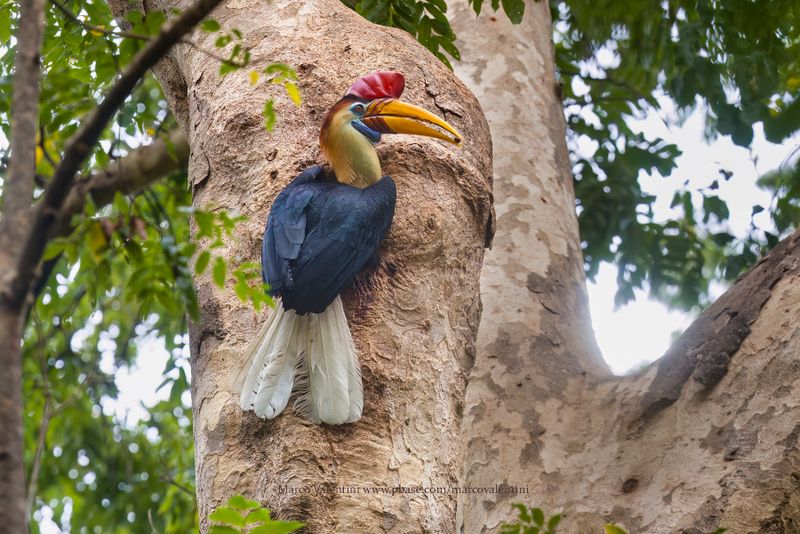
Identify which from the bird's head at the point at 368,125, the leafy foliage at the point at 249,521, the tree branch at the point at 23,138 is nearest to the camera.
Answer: the tree branch at the point at 23,138

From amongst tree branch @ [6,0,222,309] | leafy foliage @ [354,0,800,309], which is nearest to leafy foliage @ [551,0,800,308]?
leafy foliage @ [354,0,800,309]

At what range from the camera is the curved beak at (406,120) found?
8.13 ft

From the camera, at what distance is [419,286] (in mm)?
2375

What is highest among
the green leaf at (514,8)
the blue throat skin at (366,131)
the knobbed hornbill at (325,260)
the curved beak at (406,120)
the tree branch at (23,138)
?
the green leaf at (514,8)

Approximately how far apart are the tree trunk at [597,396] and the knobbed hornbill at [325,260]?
0.89m

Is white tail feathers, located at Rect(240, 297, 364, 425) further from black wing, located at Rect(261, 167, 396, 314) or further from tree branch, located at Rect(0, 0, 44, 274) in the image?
tree branch, located at Rect(0, 0, 44, 274)

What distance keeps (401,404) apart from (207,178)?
0.80 metres

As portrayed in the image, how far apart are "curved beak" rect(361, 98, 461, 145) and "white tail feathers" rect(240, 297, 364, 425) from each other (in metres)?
0.47

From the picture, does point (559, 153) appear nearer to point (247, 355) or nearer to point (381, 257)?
point (381, 257)

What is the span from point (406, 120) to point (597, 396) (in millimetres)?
1042

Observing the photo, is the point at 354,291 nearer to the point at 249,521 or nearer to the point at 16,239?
the point at 249,521

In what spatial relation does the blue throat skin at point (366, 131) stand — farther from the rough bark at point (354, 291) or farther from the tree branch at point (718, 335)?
the tree branch at point (718, 335)

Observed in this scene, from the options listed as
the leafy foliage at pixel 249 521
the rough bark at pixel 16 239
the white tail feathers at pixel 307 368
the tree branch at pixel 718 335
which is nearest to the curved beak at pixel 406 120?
the white tail feathers at pixel 307 368

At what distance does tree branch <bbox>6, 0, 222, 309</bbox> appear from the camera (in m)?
1.22
